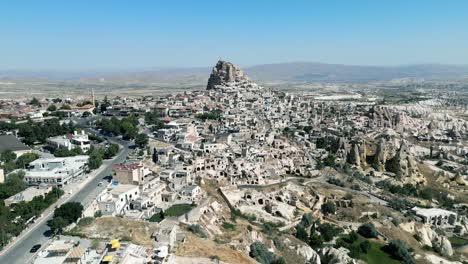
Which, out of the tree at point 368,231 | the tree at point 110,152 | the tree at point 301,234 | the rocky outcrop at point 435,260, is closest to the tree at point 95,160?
the tree at point 110,152

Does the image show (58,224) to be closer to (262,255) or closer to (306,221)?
(262,255)

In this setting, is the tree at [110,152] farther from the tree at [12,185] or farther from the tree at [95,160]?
the tree at [12,185]

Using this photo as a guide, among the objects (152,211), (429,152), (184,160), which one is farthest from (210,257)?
(429,152)

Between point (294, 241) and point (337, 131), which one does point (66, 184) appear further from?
point (337, 131)

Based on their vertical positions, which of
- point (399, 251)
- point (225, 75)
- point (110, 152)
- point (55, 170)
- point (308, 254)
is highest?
point (225, 75)

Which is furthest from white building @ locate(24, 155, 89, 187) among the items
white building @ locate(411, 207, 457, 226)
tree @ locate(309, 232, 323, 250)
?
white building @ locate(411, 207, 457, 226)

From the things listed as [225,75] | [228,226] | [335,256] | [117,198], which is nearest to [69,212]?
[117,198]
